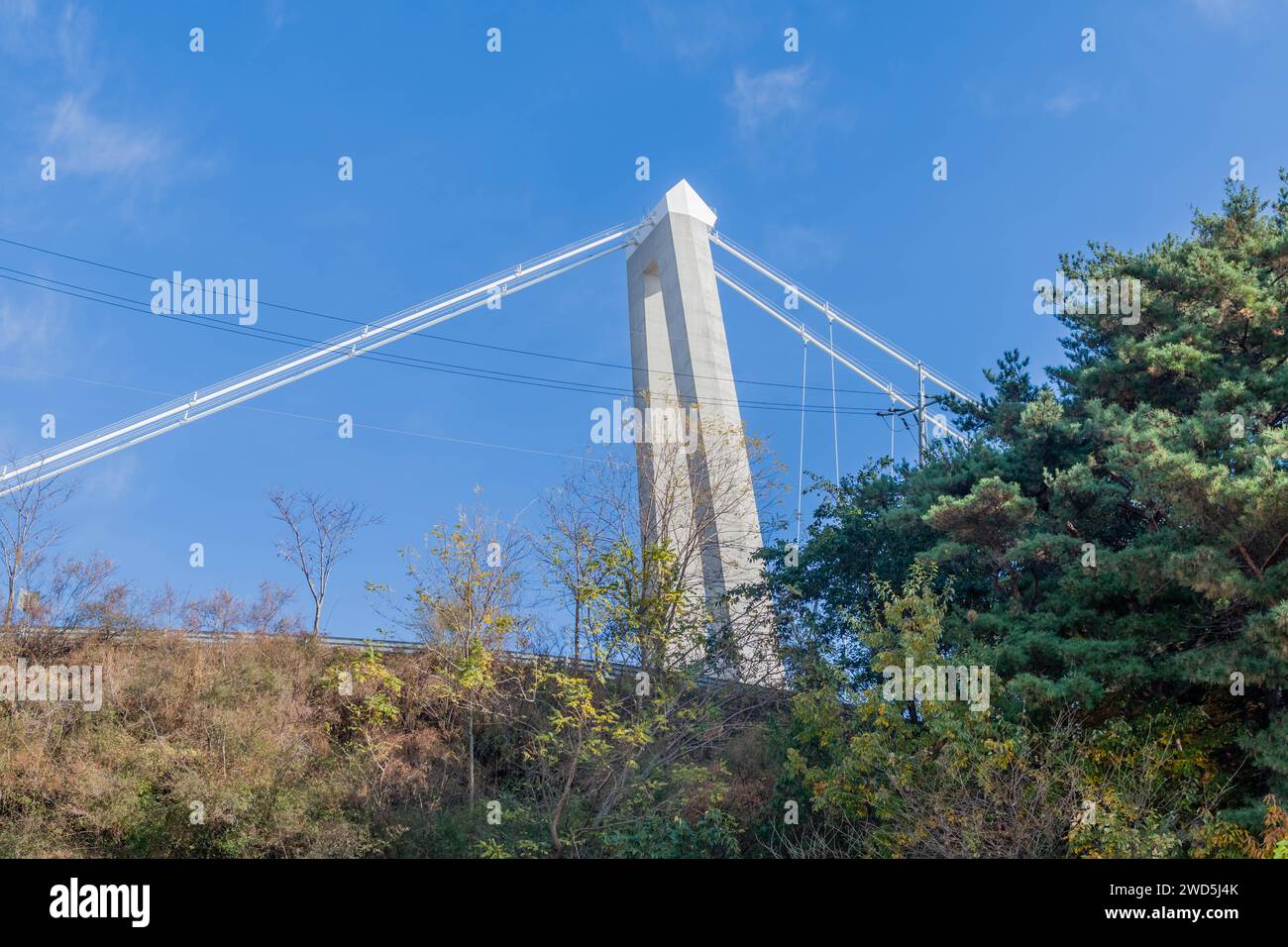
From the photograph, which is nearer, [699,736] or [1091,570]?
[1091,570]

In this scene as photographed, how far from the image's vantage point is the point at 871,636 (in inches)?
550

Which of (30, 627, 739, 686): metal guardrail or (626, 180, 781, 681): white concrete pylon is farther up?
(626, 180, 781, 681): white concrete pylon

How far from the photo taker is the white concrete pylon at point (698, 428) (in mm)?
20078

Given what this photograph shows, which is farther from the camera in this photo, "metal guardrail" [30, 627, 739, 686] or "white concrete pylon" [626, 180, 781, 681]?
"white concrete pylon" [626, 180, 781, 681]

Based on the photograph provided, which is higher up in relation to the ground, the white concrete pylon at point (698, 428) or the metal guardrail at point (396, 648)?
the white concrete pylon at point (698, 428)

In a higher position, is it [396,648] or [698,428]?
[698,428]

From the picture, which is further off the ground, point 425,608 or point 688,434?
point 688,434

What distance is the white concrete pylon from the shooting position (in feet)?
65.9

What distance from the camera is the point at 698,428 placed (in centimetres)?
2189

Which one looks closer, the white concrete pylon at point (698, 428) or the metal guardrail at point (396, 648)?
the metal guardrail at point (396, 648)

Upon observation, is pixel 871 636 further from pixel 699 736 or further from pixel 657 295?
pixel 657 295

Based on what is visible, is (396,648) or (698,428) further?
(698,428)

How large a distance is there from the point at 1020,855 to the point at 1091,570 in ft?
14.9
